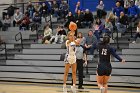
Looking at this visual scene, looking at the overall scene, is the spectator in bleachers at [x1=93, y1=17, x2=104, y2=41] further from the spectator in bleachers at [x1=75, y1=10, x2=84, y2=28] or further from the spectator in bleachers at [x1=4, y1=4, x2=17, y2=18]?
the spectator in bleachers at [x1=4, y1=4, x2=17, y2=18]

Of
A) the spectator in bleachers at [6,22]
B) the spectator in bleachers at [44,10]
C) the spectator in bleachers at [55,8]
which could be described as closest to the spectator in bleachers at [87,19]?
the spectator in bleachers at [55,8]

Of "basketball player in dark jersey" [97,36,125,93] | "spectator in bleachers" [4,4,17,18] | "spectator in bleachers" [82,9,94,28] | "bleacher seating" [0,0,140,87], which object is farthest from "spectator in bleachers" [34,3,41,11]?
"basketball player in dark jersey" [97,36,125,93]

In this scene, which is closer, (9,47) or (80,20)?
(80,20)

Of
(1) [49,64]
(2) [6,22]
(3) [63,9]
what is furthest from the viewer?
(2) [6,22]

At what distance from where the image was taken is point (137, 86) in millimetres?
14703

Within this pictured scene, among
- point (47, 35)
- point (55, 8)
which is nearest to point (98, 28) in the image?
point (47, 35)

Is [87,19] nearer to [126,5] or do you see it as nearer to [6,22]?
[126,5]

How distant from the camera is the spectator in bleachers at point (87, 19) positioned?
19.4 meters

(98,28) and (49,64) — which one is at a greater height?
(98,28)

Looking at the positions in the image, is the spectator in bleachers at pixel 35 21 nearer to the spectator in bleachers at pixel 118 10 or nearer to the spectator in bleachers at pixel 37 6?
the spectator in bleachers at pixel 37 6

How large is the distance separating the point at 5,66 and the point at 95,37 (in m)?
4.97

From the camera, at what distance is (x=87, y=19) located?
19547 millimetres

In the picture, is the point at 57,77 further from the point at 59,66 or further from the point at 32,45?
the point at 32,45

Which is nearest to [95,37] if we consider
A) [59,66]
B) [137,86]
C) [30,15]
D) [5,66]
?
[59,66]
